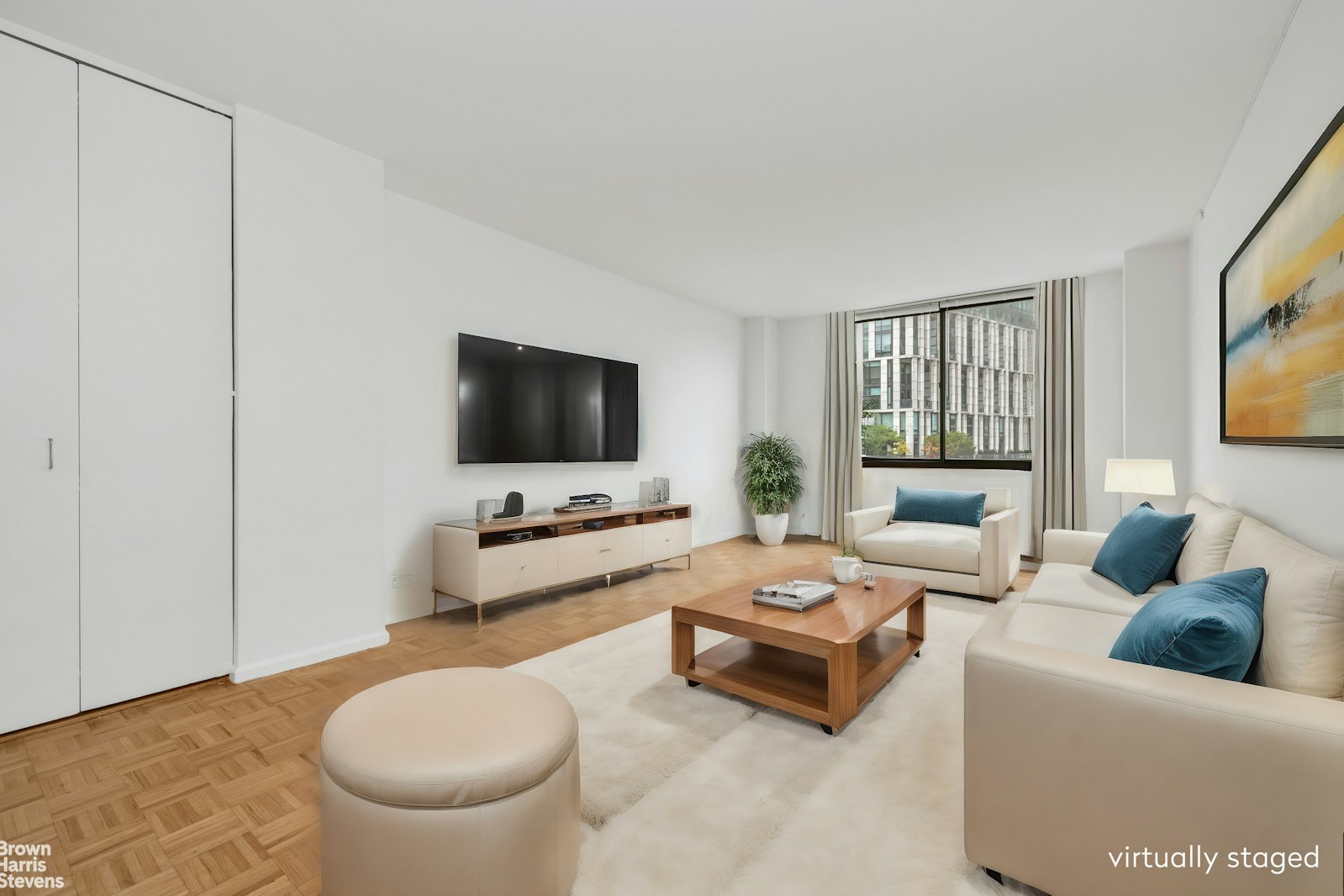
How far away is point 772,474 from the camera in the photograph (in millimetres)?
6637

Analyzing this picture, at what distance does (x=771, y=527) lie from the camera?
6539mm

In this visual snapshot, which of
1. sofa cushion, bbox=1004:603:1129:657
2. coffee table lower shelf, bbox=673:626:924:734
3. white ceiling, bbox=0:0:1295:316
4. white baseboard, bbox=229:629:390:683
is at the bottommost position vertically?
white baseboard, bbox=229:629:390:683

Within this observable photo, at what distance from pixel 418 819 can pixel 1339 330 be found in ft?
8.52

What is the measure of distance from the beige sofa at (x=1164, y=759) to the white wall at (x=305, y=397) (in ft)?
9.87

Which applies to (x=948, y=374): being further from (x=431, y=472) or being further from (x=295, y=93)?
(x=295, y=93)

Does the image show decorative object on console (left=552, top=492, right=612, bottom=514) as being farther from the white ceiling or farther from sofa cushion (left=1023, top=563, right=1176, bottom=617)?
sofa cushion (left=1023, top=563, right=1176, bottom=617)

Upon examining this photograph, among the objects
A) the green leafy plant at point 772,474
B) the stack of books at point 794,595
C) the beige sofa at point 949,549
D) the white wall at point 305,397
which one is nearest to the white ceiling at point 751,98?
the white wall at point 305,397

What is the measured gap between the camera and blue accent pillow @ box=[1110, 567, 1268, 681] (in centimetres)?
133

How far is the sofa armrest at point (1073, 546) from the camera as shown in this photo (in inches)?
145

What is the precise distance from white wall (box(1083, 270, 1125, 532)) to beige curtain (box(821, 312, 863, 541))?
210 cm

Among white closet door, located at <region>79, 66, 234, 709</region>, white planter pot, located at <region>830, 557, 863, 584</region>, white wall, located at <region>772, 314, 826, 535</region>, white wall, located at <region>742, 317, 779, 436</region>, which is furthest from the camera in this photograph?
white wall, located at <region>742, 317, 779, 436</region>

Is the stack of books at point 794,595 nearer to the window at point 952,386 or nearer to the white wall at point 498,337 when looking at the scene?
the white wall at point 498,337

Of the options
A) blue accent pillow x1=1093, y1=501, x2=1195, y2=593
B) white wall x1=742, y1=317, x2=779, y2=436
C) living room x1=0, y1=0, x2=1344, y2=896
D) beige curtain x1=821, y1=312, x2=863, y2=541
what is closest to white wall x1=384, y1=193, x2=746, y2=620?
living room x1=0, y1=0, x2=1344, y2=896

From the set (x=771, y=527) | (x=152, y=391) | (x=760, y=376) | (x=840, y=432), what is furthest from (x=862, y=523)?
(x=152, y=391)
